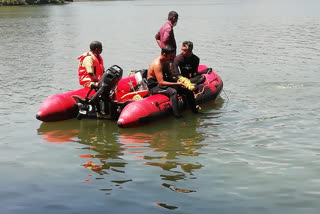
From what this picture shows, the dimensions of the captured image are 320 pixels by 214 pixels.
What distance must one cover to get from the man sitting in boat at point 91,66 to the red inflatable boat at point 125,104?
0.81 ft

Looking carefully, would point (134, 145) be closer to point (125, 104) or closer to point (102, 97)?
point (125, 104)

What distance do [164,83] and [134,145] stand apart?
2.06m

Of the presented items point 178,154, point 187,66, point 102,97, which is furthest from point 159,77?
point 178,154

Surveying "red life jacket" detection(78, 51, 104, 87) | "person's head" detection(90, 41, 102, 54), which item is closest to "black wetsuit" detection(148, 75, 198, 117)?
"red life jacket" detection(78, 51, 104, 87)

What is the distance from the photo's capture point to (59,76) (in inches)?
673

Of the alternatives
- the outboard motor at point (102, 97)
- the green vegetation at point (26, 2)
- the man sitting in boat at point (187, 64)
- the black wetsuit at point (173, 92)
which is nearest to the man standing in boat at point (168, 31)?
the man sitting in boat at point (187, 64)

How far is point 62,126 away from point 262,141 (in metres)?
4.17

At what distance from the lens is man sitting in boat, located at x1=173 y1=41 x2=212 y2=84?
11172 mm

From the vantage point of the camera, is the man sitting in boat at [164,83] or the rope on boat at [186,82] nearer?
the man sitting in boat at [164,83]

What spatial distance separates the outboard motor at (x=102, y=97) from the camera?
10.3m

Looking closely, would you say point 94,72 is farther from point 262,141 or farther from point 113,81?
point 262,141

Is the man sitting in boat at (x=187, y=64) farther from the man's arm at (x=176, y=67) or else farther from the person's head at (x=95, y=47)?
the person's head at (x=95, y=47)

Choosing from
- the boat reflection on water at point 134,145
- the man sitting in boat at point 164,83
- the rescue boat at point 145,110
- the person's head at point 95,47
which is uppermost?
the person's head at point 95,47

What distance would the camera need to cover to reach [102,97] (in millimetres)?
10438
